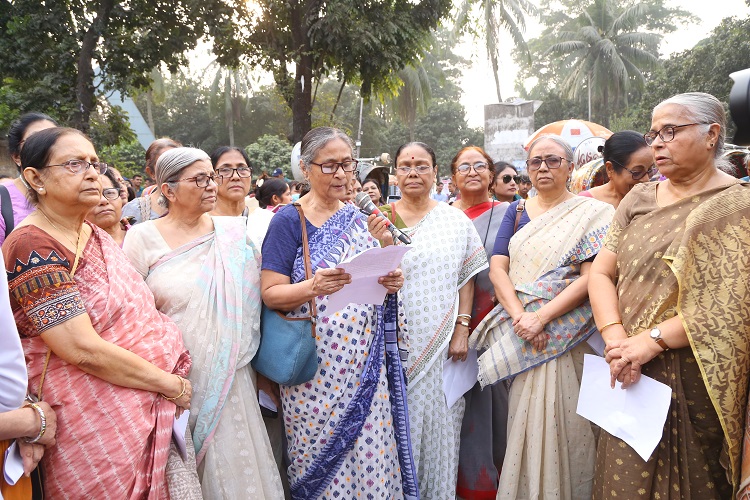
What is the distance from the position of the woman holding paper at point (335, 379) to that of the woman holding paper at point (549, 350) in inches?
24.4

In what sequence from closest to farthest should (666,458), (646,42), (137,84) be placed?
(666,458)
(137,84)
(646,42)

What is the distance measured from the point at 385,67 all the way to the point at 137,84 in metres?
4.93

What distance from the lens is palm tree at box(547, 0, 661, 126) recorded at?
31578mm

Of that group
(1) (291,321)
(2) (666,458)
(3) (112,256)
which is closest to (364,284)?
(1) (291,321)

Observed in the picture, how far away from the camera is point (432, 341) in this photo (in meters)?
3.03

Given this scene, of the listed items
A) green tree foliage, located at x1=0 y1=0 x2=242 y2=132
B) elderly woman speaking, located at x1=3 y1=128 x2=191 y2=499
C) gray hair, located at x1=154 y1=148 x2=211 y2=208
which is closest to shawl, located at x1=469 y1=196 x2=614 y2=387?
elderly woman speaking, located at x1=3 y1=128 x2=191 y2=499

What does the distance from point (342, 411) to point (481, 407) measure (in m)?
1.09

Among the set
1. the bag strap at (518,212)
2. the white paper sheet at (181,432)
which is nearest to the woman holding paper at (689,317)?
the bag strap at (518,212)

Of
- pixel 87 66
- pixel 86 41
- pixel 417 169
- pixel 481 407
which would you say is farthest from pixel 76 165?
pixel 86 41

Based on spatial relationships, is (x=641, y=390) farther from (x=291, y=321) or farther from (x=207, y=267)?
(x=207, y=267)

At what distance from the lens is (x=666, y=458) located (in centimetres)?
230

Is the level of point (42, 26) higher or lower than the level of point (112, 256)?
higher

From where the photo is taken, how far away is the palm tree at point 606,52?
31578mm

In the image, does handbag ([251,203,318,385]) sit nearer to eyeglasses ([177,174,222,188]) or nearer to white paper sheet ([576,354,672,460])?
eyeglasses ([177,174,222,188])
